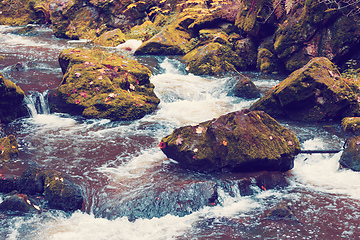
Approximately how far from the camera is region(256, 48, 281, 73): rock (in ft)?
41.5

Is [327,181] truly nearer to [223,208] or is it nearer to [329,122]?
[223,208]

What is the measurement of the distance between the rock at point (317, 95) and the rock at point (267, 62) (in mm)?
4247

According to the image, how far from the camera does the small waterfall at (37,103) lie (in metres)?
8.32

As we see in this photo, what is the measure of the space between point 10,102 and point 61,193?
4247 mm

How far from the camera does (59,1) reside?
72.0ft

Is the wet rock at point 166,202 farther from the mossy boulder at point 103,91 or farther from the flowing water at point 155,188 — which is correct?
the mossy boulder at point 103,91

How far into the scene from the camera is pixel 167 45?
14875 mm

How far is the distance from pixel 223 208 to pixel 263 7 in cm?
1066

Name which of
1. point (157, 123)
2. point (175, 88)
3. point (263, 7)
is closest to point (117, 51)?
point (175, 88)

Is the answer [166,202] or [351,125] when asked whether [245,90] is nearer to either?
[351,125]

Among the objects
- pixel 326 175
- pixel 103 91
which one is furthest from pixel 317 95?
pixel 103 91

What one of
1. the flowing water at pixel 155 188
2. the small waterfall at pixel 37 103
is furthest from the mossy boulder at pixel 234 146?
the small waterfall at pixel 37 103

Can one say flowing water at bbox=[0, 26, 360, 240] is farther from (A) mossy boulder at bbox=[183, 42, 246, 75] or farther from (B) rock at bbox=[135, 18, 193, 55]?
(B) rock at bbox=[135, 18, 193, 55]

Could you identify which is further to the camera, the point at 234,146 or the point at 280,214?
the point at 234,146
